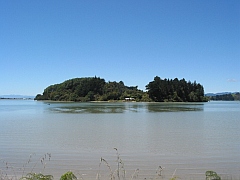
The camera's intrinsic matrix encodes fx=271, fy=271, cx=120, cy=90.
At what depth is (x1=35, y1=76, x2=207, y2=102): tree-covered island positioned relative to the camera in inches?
4567

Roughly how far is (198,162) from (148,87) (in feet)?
354

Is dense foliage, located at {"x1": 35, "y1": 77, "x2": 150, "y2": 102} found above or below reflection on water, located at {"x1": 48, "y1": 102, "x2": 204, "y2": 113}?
above

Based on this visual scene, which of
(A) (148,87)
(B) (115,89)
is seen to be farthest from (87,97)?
(A) (148,87)

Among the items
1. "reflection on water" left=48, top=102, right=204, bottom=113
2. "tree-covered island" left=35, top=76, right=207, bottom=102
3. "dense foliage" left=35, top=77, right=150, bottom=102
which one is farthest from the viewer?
"dense foliage" left=35, top=77, right=150, bottom=102

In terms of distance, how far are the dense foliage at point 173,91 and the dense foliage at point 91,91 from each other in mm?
15317

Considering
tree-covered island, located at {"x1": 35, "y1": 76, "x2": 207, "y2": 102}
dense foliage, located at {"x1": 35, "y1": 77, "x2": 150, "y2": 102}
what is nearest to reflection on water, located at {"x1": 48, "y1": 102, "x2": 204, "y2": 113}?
tree-covered island, located at {"x1": 35, "y1": 76, "x2": 207, "y2": 102}

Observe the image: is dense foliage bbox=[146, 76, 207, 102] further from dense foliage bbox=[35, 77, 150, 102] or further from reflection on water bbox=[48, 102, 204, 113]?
reflection on water bbox=[48, 102, 204, 113]

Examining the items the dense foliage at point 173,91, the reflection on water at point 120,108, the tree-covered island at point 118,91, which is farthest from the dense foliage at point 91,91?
the reflection on water at point 120,108

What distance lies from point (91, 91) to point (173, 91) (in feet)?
160

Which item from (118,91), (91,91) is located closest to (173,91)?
(118,91)

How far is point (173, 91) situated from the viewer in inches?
4567

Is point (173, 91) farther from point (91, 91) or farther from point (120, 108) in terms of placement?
point (120, 108)

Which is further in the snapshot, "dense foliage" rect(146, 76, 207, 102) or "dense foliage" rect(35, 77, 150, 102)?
"dense foliage" rect(35, 77, 150, 102)

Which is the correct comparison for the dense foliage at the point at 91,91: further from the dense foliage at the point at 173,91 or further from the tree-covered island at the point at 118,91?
the dense foliage at the point at 173,91
